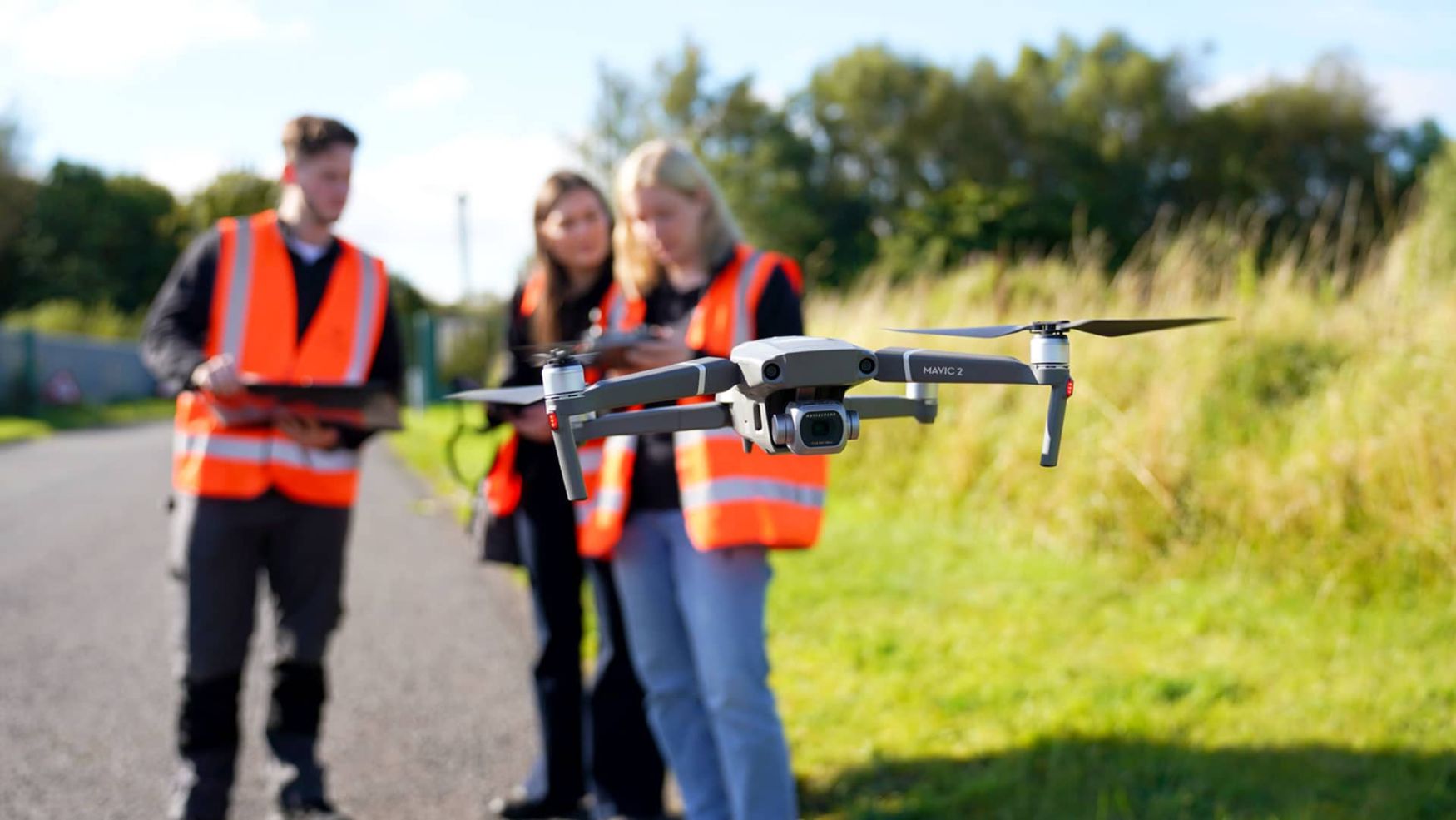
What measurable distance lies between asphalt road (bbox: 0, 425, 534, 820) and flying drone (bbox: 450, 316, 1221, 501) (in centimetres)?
316

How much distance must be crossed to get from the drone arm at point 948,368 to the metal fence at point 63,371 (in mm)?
24130

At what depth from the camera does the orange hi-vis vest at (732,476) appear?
305 centimetres

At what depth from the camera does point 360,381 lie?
409 cm

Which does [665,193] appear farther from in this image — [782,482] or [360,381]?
[360,381]

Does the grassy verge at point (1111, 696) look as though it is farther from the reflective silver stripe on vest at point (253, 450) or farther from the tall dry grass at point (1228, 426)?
the reflective silver stripe on vest at point (253, 450)

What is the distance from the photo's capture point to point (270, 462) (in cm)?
378

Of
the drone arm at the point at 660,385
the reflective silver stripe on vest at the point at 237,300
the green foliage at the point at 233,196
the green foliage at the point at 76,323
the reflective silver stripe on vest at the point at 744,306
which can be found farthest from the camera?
the green foliage at the point at 233,196

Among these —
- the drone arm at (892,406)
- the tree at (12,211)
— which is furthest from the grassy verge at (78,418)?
the drone arm at (892,406)

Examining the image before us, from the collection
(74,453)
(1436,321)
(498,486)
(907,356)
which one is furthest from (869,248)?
(907,356)

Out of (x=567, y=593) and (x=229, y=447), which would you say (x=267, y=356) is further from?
(x=567, y=593)

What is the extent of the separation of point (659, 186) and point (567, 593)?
155 centimetres

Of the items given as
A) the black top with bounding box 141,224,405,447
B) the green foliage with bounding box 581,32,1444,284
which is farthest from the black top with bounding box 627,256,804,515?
the green foliage with bounding box 581,32,1444,284

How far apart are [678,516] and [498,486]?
1.09 meters

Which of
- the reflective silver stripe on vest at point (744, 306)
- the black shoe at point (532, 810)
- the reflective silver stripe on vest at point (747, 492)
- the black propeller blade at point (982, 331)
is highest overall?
the reflective silver stripe on vest at point (744, 306)
